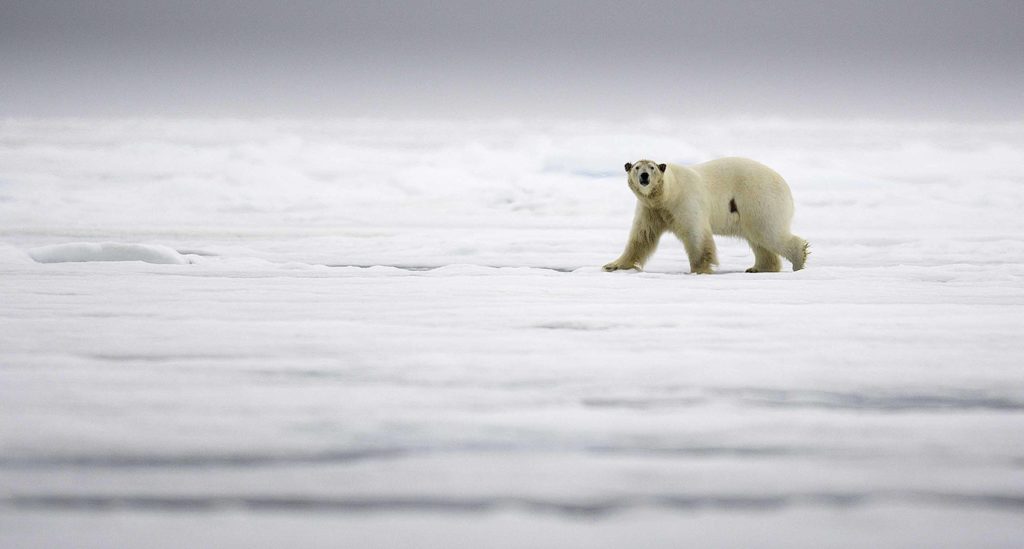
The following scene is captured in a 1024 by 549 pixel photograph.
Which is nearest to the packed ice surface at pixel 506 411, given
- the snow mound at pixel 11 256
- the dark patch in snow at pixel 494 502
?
the dark patch in snow at pixel 494 502

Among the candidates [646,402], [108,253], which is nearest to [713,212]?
[108,253]

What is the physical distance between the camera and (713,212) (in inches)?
222

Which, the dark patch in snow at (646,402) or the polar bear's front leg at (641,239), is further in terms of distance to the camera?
the polar bear's front leg at (641,239)

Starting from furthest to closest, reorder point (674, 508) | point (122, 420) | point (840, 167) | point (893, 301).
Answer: point (840, 167) → point (893, 301) → point (122, 420) → point (674, 508)

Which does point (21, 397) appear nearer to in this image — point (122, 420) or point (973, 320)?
point (122, 420)

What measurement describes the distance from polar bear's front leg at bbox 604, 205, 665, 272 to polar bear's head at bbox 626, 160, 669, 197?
0.87ft

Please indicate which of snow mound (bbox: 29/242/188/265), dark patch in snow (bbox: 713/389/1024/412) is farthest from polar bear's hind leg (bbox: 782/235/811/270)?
dark patch in snow (bbox: 713/389/1024/412)

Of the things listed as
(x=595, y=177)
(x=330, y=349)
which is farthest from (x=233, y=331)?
(x=595, y=177)

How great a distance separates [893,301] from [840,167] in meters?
22.3

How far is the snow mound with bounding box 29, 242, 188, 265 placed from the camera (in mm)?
5426

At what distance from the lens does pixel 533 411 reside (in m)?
1.80

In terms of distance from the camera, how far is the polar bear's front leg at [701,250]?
5395 mm

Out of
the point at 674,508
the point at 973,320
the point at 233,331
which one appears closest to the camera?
the point at 674,508

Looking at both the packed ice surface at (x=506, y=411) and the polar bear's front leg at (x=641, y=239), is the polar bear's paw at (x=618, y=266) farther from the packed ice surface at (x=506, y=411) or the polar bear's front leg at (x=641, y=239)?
the packed ice surface at (x=506, y=411)
